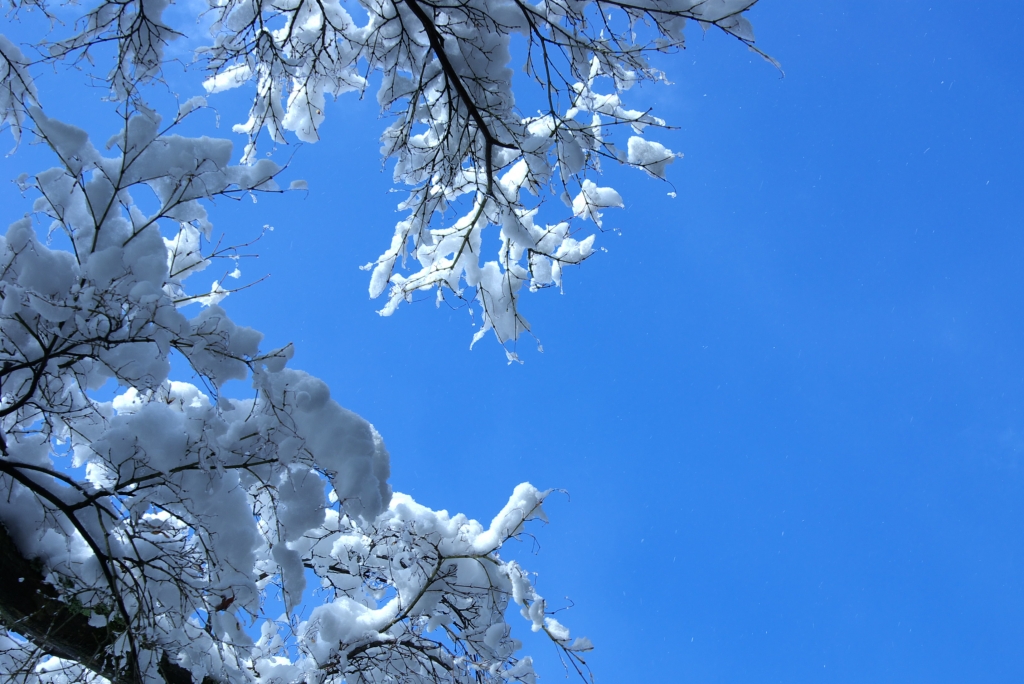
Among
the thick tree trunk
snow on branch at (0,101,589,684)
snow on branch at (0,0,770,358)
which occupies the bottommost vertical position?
the thick tree trunk

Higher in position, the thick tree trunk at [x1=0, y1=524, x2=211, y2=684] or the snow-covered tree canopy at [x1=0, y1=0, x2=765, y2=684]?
the snow-covered tree canopy at [x1=0, y1=0, x2=765, y2=684]

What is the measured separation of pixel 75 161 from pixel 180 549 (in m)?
1.96

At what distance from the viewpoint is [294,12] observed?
4.01 m

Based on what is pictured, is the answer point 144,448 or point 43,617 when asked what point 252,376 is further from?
point 43,617

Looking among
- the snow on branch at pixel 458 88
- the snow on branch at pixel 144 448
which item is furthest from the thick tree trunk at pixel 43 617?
the snow on branch at pixel 458 88

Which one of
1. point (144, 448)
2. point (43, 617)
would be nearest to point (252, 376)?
point (144, 448)

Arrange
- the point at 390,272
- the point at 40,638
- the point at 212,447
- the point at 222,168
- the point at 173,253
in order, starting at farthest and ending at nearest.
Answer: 1. the point at 390,272
2. the point at 173,253
3. the point at 222,168
4. the point at 40,638
5. the point at 212,447

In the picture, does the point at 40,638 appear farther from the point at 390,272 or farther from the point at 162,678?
the point at 390,272

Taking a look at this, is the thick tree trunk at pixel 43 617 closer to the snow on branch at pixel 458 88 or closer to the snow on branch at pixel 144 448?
the snow on branch at pixel 144 448

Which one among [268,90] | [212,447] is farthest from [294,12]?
[212,447]

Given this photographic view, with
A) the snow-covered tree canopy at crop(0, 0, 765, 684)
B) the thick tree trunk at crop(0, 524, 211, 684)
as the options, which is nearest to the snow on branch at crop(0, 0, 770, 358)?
the snow-covered tree canopy at crop(0, 0, 765, 684)

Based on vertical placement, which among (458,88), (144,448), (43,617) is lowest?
(43,617)

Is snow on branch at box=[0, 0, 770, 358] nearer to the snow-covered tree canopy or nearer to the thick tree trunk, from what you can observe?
the snow-covered tree canopy

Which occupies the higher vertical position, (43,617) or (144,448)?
(144,448)
